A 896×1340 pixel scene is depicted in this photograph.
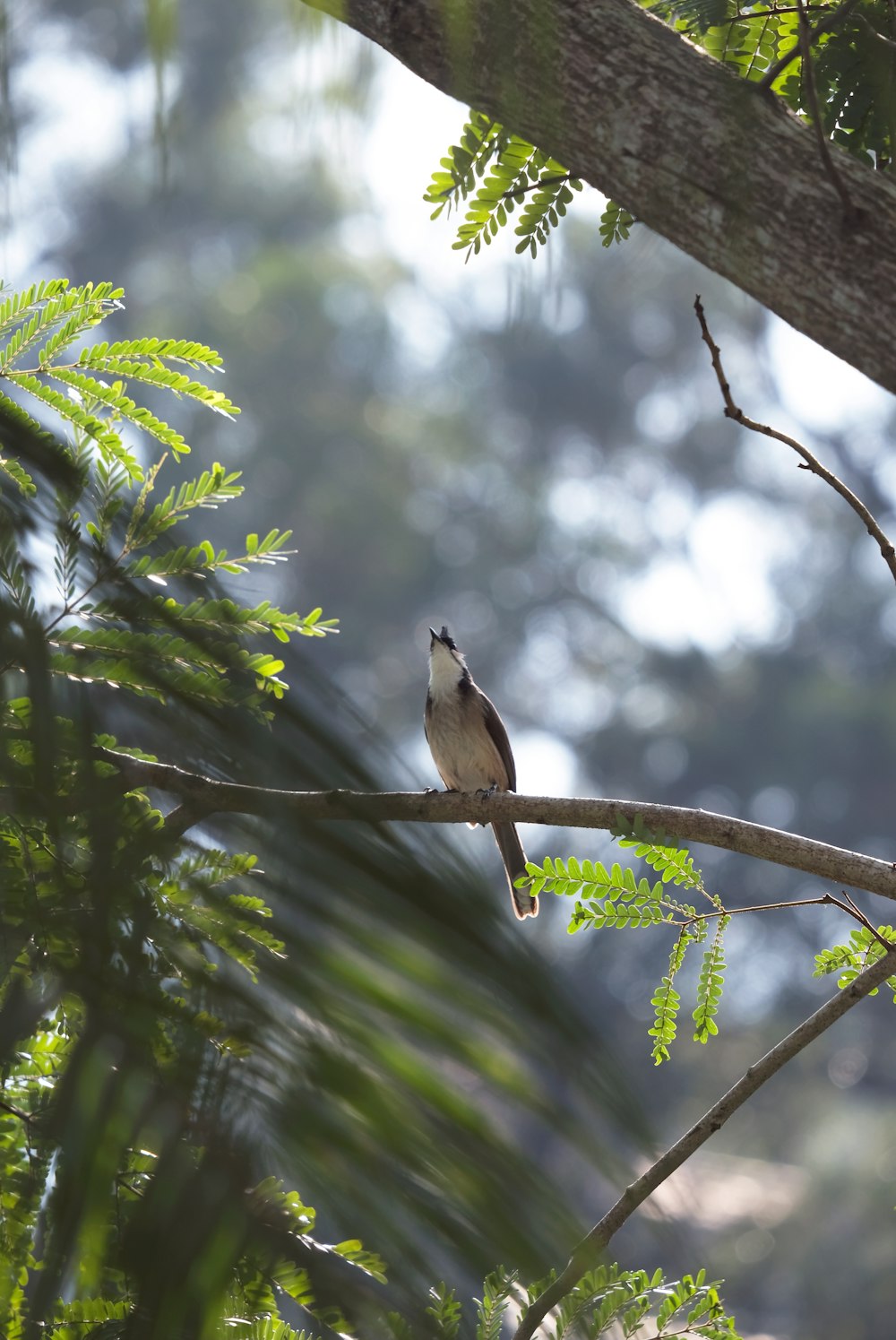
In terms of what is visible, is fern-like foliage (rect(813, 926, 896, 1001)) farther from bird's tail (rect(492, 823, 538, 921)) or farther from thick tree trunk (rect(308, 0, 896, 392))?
bird's tail (rect(492, 823, 538, 921))

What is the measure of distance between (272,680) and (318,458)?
31.4 m

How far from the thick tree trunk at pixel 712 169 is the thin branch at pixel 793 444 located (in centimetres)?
73

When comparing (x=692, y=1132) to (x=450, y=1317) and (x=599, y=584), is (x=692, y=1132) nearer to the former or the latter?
(x=450, y=1317)

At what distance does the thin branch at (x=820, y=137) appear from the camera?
4.16 feet

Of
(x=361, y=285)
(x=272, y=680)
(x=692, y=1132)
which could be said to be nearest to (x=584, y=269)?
(x=692, y=1132)

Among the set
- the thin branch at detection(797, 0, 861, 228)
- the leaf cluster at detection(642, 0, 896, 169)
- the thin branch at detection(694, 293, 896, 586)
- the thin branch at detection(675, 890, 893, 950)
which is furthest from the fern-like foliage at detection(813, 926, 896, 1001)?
the thin branch at detection(797, 0, 861, 228)

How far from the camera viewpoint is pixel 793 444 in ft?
8.01

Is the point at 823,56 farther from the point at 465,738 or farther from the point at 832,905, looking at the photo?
the point at 465,738

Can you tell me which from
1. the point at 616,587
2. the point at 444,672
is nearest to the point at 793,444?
the point at 444,672

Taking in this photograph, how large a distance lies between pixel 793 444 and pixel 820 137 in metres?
1.18

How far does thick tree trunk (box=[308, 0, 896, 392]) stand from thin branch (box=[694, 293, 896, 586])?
2.39 ft

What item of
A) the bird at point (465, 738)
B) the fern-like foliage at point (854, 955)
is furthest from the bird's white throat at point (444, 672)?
the fern-like foliage at point (854, 955)

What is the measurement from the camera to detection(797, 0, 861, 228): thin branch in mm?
1268

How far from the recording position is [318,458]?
31.4 meters
